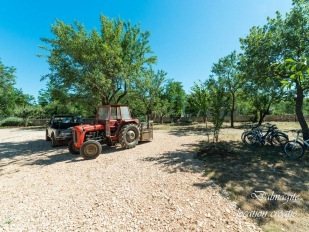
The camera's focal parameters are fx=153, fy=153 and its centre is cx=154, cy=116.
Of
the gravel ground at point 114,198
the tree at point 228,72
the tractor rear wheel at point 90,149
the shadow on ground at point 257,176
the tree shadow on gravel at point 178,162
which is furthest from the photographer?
the tree at point 228,72

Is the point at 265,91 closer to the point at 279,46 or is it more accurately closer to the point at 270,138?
the point at 279,46

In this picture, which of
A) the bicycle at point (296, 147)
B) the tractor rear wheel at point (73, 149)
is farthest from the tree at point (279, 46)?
the tractor rear wheel at point (73, 149)

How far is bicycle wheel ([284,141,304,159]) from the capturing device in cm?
597

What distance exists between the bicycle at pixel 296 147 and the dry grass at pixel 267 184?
0.67 feet

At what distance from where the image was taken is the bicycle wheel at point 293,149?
5973 millimetres

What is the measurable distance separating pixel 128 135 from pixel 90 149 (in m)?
2.02

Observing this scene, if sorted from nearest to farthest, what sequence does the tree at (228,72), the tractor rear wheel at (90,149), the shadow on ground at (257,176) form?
the shadow on ground at (257,176) < the tractor rear wheel at (90,149) < the tree at (228,72)

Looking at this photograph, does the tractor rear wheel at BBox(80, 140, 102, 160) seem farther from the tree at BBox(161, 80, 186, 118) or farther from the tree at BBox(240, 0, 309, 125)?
the tree at BBox(161, 80, 186, 118)

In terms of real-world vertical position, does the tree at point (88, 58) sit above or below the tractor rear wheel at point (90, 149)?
above

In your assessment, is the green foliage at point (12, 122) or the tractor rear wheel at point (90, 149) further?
the green foliage at point (12, 122)

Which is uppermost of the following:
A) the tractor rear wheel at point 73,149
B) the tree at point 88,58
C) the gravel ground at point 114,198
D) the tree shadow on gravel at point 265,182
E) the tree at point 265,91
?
the tree at point 88,58

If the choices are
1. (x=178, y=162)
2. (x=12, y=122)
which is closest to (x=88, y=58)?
(x=178, y=162)

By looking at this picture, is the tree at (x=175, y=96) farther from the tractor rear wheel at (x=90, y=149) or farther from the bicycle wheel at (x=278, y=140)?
the tractor rear wheel at (x=90, y=149)

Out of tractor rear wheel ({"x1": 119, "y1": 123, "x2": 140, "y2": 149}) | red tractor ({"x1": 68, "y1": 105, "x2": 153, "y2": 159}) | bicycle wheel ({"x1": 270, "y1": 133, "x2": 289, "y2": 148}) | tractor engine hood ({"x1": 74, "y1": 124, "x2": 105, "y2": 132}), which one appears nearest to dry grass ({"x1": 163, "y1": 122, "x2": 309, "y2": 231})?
bicycle wheel ({"x1": 270, "y1": 133, "x2": 289, "y2": 148})
